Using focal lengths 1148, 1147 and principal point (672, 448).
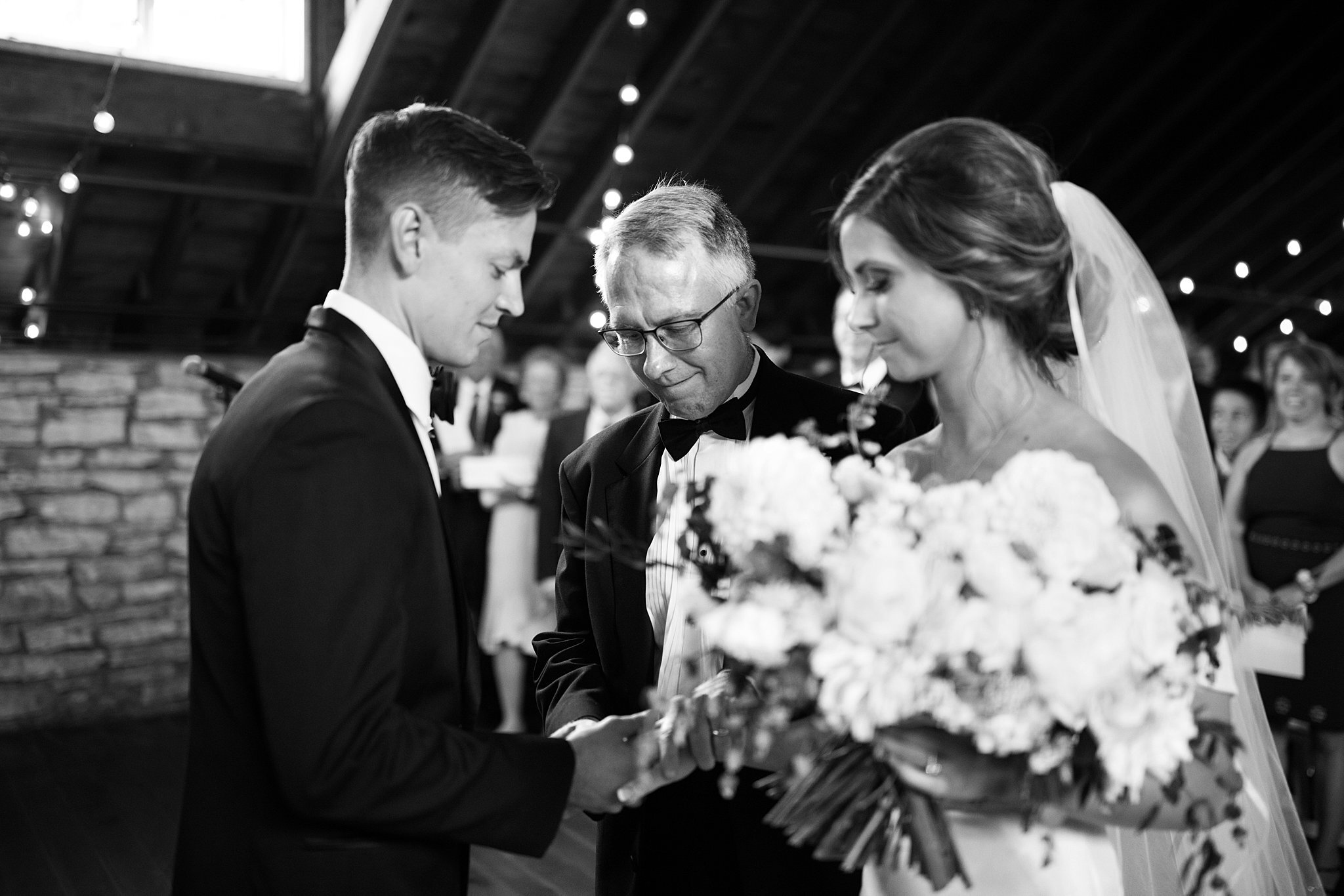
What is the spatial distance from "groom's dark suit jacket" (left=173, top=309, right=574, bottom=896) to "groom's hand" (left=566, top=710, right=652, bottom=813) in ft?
0.16

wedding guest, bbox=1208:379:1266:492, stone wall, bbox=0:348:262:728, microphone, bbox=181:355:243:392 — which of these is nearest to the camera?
microphone, bbox=181:355:243:392

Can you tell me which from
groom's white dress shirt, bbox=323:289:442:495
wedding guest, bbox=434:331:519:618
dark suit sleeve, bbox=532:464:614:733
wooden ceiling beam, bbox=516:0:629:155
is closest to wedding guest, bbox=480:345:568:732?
wedding guest, bbox=434:331:519:618

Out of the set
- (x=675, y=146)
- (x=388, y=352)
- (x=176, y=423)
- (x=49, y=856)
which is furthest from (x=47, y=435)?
(x=388, y=352)

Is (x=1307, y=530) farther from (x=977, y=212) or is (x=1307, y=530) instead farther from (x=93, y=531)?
(x=93, y=531)

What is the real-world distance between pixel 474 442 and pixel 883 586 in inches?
207

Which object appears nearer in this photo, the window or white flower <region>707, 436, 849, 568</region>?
white flower <region>707, 436, 849, 568</region>

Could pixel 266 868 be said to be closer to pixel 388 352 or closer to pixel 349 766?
pixel 349 766

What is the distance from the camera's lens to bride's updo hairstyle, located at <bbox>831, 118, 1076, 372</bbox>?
1594mm

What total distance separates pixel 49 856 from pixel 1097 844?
412cm

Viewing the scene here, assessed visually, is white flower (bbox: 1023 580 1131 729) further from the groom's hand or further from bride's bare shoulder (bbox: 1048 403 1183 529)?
the groom's hand

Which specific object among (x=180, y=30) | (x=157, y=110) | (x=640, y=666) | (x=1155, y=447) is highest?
(x=1155, y=447)

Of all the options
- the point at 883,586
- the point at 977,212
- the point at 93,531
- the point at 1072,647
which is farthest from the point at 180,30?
the point at 1072,647

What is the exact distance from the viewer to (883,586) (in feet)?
3.89

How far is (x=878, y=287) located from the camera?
1.67m
